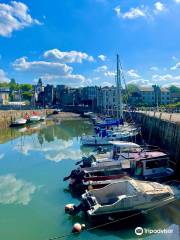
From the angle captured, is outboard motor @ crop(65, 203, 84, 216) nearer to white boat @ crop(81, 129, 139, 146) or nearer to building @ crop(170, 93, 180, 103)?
white boat @ crop(81, 129, 139, 146)

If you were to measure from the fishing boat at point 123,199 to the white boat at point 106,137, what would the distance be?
25.0 metres

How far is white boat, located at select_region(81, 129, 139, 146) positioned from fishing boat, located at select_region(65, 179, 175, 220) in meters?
25.0

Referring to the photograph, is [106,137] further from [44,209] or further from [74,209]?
[74,209]

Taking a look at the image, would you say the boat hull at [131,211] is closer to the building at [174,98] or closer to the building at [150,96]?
the building at [150,96]

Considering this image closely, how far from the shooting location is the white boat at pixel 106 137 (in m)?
44.2

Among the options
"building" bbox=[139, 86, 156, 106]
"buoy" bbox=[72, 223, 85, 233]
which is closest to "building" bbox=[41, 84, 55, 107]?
"building" bbox=[139, 86, 156, 106]

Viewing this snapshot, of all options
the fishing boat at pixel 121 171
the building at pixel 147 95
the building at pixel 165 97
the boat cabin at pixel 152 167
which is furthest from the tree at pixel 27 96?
the boat cabin at pixel 152 167

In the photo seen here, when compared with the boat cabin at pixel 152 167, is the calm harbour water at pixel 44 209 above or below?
below

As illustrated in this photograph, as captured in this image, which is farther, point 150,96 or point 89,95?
point 89,95

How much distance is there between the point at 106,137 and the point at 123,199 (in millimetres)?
27711

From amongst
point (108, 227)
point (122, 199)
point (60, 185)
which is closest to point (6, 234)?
point (108, 227)

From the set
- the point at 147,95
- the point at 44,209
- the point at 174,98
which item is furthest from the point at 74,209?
the point at 174,98

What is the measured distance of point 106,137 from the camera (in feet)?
147

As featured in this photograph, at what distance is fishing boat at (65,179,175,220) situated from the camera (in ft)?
55.9
